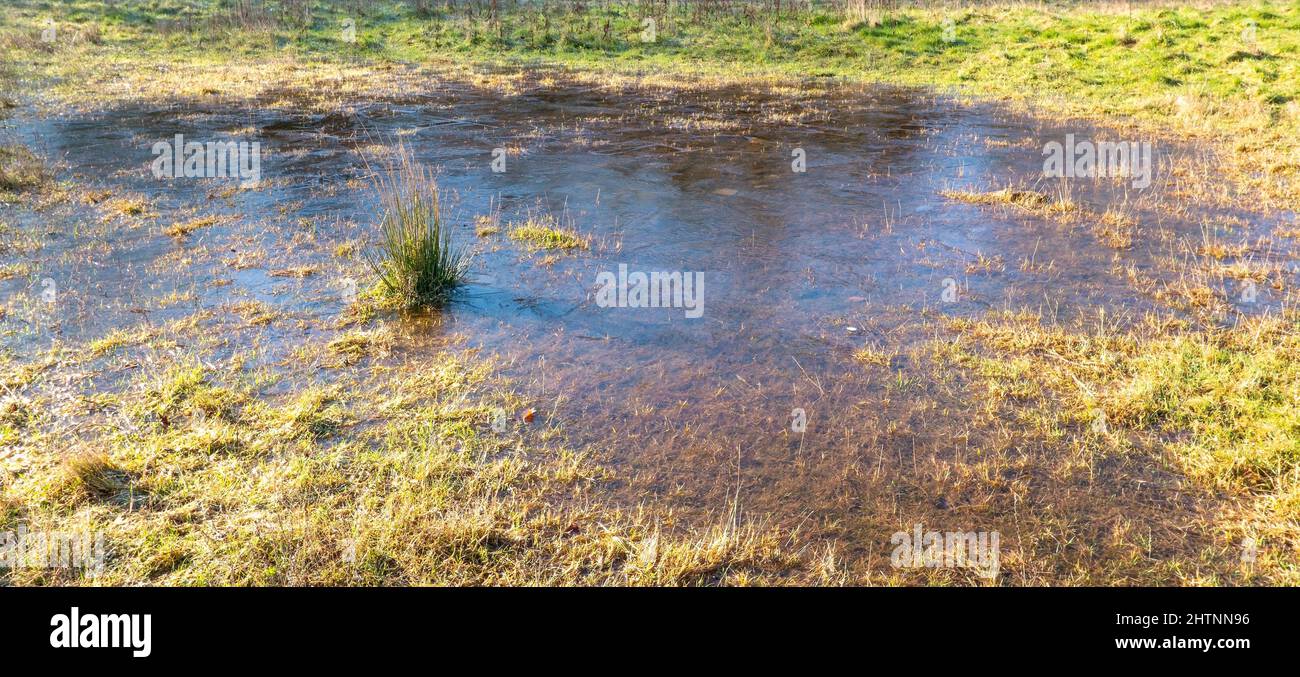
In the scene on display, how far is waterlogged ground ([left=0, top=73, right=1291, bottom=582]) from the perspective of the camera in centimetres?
411

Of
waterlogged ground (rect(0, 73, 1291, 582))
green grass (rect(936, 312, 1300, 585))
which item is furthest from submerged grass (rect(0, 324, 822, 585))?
green grass (rect(936, 312, 1300, 585))

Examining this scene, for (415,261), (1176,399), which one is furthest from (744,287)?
(1176,399)

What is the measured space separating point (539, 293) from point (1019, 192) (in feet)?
19.8

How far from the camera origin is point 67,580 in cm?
335

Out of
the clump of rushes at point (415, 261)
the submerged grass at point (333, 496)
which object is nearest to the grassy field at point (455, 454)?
the submerged grass at point (333, 496)

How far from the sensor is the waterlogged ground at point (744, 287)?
4.11 m

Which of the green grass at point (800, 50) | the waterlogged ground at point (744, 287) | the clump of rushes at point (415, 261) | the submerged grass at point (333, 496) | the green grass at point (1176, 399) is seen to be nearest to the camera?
the submerged grass at point (333, 496)

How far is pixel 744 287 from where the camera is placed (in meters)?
6.84

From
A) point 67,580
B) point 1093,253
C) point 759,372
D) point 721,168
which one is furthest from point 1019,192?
point 67,580

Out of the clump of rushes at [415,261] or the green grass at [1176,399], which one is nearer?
the green grass at [1176,399]

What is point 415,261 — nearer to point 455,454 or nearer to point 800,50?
point 455,454

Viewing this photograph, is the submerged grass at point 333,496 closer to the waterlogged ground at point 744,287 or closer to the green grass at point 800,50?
the waterlogged ground at point 744,287

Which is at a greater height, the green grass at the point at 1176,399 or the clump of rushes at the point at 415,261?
the clump of rushes at the point at 415,261
